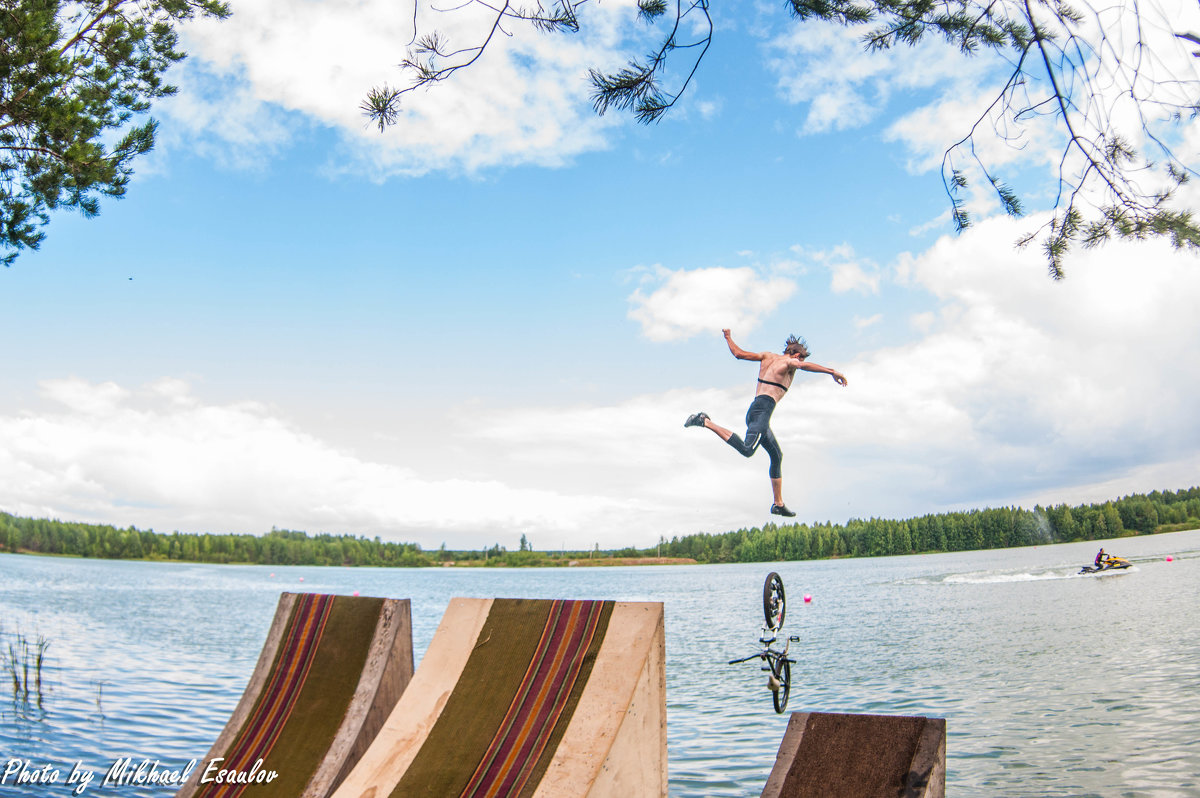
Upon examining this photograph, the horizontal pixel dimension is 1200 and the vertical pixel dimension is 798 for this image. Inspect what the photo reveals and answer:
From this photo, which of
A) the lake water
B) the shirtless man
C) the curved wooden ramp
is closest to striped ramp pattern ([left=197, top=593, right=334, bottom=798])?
the curved wooden ramp

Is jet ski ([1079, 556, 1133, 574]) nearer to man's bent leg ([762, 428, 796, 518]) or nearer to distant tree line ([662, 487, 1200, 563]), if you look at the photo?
distant tree line ([662, 487, 1200, 563])

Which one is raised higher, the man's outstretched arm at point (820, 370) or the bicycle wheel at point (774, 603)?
the man's outstretched arm at point (820, 370)

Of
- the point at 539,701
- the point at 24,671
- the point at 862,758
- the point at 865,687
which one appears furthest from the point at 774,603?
the point at 865,687

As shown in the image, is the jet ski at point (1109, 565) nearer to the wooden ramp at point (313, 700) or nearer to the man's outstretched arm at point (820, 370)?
the wooden ramp at point (313, 700)

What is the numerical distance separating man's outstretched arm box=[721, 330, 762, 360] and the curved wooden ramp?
183 cm

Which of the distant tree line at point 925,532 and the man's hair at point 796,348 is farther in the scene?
the distant tree line at point 925,532

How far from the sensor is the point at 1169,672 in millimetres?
18250

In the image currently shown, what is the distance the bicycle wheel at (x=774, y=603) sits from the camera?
218 inches

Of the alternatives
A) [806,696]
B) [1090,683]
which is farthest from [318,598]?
[1090,683]

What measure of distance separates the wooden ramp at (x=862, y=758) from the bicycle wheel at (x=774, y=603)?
0.74 meters

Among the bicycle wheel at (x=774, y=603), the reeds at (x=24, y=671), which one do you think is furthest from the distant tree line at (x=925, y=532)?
the reeds at (x=24, y=671)

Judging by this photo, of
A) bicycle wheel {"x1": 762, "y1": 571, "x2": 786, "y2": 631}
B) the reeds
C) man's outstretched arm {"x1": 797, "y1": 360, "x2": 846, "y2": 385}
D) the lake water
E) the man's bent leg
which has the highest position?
man's outstretched arm {"x1": 797, "y1": 360, "x2": 846, "y2": 385}

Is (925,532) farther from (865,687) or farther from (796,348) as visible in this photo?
(796,348)

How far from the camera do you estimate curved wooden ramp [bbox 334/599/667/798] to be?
15.8ft
